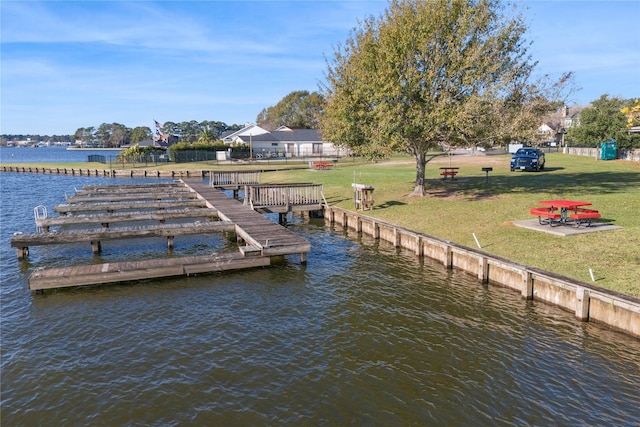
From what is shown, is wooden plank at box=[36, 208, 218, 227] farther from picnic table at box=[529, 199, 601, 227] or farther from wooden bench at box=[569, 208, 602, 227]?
wooden bench at box=[569, 208, 602, 227]

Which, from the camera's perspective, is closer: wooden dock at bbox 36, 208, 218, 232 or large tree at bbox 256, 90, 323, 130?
wooden dock at bbox 36, 208, 218, 232

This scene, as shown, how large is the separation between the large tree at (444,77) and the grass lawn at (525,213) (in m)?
3.98

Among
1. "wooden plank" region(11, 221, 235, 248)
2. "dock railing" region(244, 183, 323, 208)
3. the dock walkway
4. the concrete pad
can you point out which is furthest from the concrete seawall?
"wooden plank" region(11, 221, 235, 248)

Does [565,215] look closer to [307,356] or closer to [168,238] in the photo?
[307,356]

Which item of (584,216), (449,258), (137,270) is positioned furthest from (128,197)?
(584,216)

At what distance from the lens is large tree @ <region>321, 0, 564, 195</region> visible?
2461 cm

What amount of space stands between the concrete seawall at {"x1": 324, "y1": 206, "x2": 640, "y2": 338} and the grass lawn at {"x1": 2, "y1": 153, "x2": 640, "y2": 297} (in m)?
0.82

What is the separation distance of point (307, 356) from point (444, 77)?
19.9 m

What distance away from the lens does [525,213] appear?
2253 centimetres

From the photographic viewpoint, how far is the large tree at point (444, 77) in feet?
80.7

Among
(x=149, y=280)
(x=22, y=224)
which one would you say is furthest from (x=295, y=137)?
(x=149, y=280)

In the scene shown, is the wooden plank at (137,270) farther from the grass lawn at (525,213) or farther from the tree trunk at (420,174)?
the tree trunk at (420,174)

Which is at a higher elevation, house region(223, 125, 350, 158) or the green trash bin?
house region(223, 125, 350, 158)

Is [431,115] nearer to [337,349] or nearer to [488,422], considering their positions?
[337,349]
